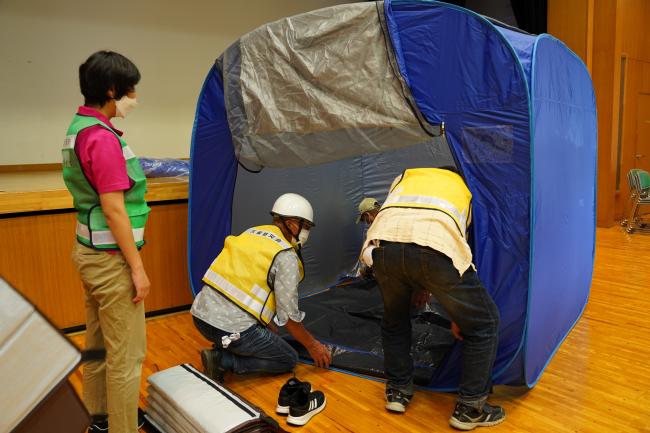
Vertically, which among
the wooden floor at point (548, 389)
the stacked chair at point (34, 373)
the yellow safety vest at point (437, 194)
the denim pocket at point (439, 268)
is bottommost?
the wooden floor at point (548, 389)

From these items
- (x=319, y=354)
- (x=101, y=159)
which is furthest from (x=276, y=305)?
→ (x=101, y=159)

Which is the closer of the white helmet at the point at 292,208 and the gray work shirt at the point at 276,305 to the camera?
the gray work shirt at the point at 276,305

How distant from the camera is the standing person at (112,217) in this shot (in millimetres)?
1653

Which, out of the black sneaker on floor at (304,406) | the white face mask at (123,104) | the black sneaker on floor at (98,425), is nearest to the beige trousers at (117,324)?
the black sneaker on floor at (98,425)

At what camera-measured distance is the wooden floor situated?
2146mm

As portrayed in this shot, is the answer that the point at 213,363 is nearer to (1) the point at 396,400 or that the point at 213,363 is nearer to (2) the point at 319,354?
(2) the point at 319,354

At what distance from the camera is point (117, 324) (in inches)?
69.1

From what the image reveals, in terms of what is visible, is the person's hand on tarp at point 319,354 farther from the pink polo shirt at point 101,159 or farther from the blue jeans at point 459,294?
the pink polo shirt at point 101,159

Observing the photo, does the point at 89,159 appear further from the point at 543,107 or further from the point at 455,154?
the point at 543,107

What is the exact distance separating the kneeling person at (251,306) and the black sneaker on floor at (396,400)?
20.6 inches

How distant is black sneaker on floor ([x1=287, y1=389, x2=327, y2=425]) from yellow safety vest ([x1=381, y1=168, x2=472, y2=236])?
0.82m

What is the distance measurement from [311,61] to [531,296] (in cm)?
139

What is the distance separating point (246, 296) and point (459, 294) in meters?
0.98

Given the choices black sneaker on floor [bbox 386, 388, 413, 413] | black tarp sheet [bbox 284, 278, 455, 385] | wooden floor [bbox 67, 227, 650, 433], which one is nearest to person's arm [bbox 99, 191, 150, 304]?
wooden floor [bbox 67, 227, 650, 433]
